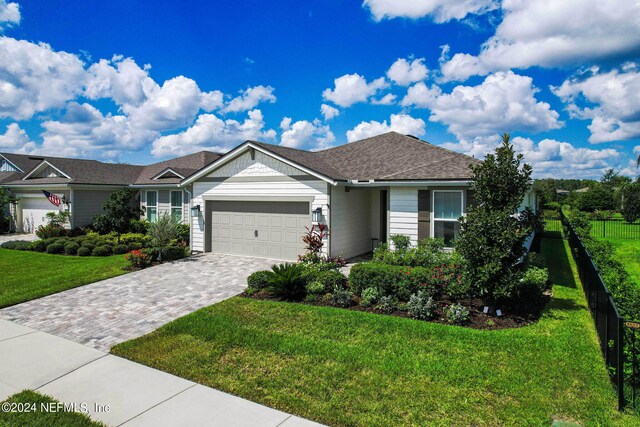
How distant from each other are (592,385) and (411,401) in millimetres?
2679

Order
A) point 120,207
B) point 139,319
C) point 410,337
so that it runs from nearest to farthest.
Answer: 1. point 410,337
2. point 139,319
3. point 120,207

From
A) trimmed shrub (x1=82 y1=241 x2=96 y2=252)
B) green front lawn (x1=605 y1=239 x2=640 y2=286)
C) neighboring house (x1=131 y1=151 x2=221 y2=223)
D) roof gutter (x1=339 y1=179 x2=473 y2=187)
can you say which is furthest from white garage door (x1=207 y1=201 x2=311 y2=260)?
green front lawn (x1=605 y1=239 x2=640 y2=286)

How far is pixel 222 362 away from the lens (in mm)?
6113

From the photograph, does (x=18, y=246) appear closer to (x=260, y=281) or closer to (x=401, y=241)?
(x=260, y=281)

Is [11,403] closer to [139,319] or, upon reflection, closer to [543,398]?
[139,319]

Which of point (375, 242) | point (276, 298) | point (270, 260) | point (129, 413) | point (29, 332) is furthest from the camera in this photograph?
point (375, 242)

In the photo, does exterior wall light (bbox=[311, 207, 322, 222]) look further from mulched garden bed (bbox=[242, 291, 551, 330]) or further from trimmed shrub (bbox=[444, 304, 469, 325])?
trimmed shrub (bbox=[444, 304, 469, 325])

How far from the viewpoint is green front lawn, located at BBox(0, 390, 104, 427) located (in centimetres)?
455

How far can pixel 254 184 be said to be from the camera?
603 inches

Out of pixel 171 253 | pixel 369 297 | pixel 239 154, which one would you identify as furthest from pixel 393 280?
pixel 171 253

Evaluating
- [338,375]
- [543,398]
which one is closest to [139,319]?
[338,375]

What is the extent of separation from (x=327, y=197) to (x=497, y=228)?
6.95 m

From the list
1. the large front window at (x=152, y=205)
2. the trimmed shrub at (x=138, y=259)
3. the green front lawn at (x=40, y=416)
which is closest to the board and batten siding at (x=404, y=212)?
Answer: the trimmed shrub at (x=138, y=259)

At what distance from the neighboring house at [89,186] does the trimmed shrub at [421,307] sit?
46.0 ft
